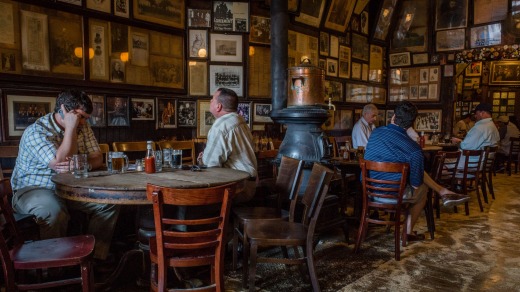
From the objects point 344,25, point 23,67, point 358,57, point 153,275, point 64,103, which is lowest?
point 153,275

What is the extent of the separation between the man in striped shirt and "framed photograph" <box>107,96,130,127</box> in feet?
6.48

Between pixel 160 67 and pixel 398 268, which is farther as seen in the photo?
pixel 160 67

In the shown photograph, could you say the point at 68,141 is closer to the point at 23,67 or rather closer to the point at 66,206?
the point at 66,206

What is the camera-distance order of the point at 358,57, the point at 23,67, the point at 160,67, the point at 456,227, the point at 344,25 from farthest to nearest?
the point at 358,57 → the point at 344,25 → the point at 160,67 → the point at 456,227 → the point at 23,67

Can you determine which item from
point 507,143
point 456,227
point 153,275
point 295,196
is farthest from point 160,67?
point 507,143

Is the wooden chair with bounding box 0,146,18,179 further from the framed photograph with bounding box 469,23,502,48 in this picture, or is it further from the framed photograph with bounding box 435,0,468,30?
the framed photograph with bounding box 469,23,502,48

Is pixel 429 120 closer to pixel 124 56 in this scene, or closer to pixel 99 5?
pixel 124 56

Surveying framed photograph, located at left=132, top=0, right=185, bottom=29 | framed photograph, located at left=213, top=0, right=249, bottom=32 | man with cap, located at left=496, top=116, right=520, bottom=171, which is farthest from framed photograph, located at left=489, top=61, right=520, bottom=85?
framed photograph, located at left=132, top=0, right=185, bottom=29

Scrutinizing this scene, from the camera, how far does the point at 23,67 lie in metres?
3.93

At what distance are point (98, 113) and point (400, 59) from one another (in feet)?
23.1

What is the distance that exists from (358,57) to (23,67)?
6415 mm

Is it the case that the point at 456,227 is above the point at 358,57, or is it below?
below

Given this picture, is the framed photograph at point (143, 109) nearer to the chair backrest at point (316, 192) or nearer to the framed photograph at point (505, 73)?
the chair backrest at point (316, 192)

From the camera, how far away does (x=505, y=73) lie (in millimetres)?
13203
